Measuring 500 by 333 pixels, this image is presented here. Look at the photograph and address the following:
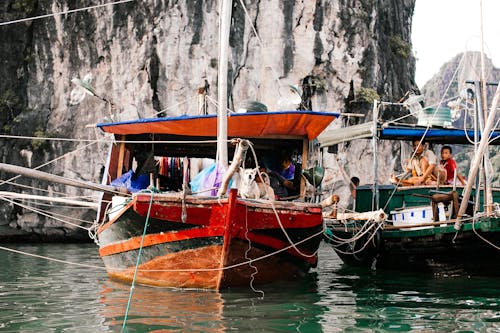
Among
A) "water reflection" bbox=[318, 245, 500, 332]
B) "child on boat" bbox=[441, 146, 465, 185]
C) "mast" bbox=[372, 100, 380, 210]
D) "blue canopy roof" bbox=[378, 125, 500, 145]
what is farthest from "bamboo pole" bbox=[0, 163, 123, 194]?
"child on boat" bbox=[441, 146, 465, 185]

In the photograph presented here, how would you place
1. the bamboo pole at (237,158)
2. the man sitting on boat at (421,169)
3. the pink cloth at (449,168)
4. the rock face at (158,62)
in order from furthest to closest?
the rock face at (158,62), the pink cloth at (449,168), the man sitting on boat at (421,169), the bamboo pole at (237,158)

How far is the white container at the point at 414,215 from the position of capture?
348 inches

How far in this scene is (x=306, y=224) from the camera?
7516 millimetres

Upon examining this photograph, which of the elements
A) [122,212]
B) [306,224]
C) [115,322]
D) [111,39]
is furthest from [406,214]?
[111,39]

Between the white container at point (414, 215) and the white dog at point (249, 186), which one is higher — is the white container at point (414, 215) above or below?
below

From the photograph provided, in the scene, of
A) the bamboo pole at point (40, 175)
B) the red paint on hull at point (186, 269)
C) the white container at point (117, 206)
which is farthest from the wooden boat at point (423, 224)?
the bamboo pole at point (40, 175)

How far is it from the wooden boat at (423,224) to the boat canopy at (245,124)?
160 centimetres

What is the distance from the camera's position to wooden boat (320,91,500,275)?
790cm

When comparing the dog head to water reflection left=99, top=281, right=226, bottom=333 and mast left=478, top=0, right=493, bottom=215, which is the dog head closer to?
water reflection left=99, top=281, right=226, bottom=333

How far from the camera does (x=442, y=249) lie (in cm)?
834

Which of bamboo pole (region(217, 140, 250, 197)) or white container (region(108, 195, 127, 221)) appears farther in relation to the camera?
white container (region(108, 195, 127, 221))

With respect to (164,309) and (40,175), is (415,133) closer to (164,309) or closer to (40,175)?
(164,309)

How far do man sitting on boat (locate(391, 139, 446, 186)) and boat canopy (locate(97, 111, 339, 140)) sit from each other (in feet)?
7.07

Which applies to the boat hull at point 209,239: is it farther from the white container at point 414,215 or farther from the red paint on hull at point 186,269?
the white container at point 414,215
